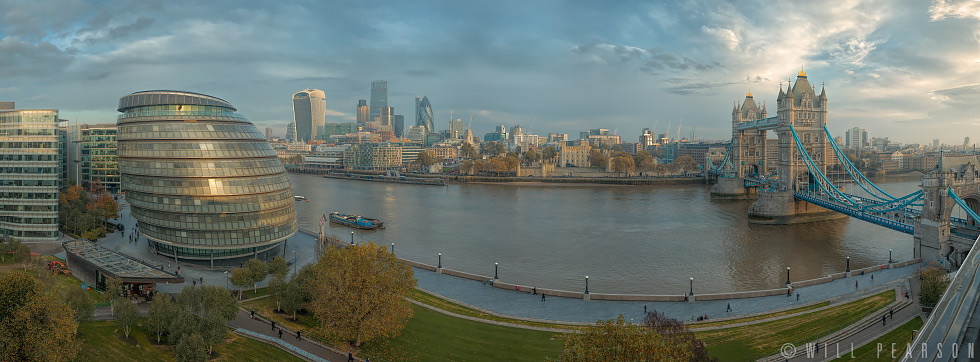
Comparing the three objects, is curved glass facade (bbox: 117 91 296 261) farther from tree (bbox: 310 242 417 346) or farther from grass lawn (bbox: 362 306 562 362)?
grass lawn (bbox: 362 306 562 362)

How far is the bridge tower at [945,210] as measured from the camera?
4012 cm

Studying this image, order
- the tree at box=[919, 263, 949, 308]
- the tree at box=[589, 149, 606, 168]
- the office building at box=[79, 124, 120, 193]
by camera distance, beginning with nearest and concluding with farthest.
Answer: the tree at box=[919, 263, 949, 308], the office building at box=[79, 124, 120, 193], the tree at box=[589, 149, 606, 168]

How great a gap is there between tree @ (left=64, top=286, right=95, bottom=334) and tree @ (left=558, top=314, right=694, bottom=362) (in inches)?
860

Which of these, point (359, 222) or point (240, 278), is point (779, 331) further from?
point (359, 222)

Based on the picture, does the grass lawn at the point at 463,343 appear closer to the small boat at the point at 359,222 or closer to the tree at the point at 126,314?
the tree at the point at 126,314

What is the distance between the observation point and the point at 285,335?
2586 cm

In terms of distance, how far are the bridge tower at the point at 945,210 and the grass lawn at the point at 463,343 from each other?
1330 inches

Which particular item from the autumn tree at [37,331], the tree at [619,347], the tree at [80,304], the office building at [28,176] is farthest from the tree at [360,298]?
the office building at [28,176]

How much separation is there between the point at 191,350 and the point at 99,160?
8212 centimetres

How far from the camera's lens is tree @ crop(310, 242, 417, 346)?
22984mm

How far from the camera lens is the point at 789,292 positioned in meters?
33.7

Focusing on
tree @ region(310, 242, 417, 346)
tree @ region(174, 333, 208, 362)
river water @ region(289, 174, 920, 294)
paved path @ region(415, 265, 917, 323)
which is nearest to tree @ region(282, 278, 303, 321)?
tree @ region(310, 242, 417, 346)

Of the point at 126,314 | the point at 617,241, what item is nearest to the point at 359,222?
the point at 617,241

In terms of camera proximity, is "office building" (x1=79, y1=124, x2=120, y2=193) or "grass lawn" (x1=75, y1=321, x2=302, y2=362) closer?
"grass lawn" (x1=75, y1=321, x2=302, y2=362)
